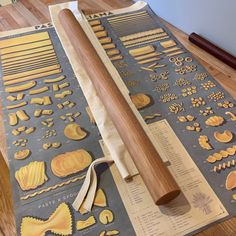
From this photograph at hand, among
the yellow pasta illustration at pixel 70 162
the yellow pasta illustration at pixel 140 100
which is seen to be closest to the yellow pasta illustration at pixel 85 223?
the yellow pasta illustration at pixel 70 162

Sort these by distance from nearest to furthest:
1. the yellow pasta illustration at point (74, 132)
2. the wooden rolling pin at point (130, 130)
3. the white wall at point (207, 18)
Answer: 1. the wooden rolling pin at point (130, 130)
2. the yellow pasta illustration at point (74, 132)
3. the white wall at point (207, 18)

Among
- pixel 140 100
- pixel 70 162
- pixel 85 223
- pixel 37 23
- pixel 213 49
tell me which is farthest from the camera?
pixel 37 23

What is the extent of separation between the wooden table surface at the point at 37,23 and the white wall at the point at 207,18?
0.15 feet

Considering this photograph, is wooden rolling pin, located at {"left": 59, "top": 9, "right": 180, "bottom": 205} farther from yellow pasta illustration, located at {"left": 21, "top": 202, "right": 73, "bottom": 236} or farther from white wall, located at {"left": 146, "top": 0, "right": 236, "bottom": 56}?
white wall, located at {"left": 146, "top": 0, "right": 236, "bottom": 56}

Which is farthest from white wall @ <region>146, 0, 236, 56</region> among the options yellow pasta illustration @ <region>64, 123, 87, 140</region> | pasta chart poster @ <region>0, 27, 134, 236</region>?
yellow pasta illustration @ <region>64, 123, 87, 140</region>

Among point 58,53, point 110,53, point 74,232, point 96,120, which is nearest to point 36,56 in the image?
point 58,53

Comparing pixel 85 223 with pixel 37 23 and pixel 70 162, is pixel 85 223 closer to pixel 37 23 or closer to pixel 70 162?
pixel 70 162

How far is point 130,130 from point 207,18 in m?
0.54

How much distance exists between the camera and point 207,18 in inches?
38.0

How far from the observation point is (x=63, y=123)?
2.57 ft

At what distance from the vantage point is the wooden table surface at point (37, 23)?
1.95 feet

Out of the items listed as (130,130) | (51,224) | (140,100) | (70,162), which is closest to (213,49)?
(140,100)

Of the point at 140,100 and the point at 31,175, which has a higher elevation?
the point at 140,100

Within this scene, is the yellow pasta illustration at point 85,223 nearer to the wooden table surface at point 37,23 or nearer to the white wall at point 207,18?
the wooden table surface at point 37,23
